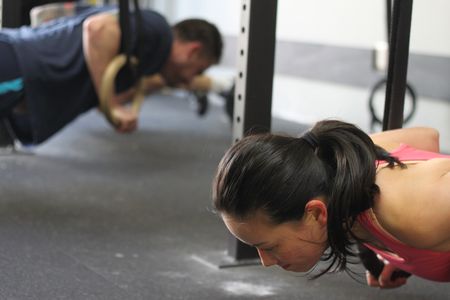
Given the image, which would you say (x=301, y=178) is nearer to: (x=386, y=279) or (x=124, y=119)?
(x=386, y=279)

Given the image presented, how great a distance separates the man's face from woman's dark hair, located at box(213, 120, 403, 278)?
4.67ft

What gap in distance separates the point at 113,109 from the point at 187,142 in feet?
4.06

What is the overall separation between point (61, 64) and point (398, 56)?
4.19ft

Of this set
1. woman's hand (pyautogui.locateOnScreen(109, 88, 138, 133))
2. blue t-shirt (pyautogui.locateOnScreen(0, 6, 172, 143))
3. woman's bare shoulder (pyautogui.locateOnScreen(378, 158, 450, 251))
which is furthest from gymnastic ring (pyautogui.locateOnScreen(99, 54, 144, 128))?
woman's bare shoulder (pyautogui.locateOnScreen(378, 158, 450, 251))

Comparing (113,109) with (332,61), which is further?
(332,61)

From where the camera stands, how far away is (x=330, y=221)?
45.4 inches

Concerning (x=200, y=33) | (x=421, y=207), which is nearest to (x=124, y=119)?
(x=200, y=33)

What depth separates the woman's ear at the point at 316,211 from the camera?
1120 millimetres

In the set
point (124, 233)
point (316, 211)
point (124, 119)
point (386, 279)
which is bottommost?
point (124, 233)

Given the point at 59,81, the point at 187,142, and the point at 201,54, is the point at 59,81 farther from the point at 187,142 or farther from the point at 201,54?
the point at 187,142

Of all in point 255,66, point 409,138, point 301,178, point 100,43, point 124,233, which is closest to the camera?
point 301,178

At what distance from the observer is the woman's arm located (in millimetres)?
1365

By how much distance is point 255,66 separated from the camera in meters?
1.81

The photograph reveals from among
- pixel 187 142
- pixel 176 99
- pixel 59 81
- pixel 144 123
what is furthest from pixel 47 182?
pixel 176 99
